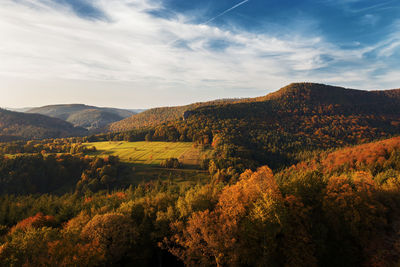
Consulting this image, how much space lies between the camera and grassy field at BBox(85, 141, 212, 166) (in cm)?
13525

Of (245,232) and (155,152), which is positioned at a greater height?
(245,232)

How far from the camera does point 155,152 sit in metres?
150

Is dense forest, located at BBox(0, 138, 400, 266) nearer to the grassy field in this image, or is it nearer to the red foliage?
the red foliage

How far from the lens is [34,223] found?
121ft

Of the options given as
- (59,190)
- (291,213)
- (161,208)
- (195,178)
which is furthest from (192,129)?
(291,213)

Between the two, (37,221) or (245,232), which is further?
(37,221)

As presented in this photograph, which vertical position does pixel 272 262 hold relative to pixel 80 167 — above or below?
above

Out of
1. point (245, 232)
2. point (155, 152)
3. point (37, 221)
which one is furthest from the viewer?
point (155, 152)

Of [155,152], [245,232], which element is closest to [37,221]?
[245,232]

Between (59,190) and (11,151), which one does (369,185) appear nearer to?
(59,190)

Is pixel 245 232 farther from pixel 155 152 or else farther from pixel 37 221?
pixel 155 152

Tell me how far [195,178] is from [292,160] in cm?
9434

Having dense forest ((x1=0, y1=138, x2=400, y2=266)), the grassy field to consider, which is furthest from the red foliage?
the grassy field

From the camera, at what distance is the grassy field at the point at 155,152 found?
13525cm
